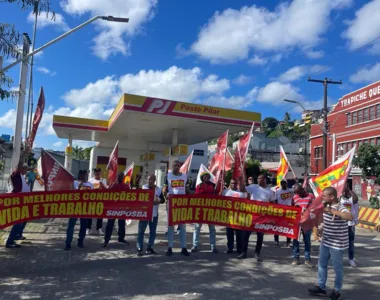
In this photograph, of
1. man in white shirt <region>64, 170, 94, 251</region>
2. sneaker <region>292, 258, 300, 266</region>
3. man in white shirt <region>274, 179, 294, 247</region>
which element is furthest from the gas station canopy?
sneaker <region>292, 258, 300, 266</region>

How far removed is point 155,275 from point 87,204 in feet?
8.36

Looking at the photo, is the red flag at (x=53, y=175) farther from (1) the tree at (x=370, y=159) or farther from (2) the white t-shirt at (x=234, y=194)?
(1) the tree at (x=370, y=159)

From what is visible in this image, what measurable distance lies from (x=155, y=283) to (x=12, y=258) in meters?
3.27

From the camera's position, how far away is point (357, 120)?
138 ft

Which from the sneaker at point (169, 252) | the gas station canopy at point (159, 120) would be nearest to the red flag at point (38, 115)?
the gas station canopy at point (159, 120)

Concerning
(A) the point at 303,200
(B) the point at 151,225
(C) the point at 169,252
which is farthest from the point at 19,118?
(A) the point at 303,200

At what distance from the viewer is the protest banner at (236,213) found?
313 inches

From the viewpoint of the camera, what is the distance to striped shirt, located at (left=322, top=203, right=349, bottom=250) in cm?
543

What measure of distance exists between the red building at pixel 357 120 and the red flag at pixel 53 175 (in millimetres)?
31332

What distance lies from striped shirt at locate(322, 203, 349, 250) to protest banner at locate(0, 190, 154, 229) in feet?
12.8

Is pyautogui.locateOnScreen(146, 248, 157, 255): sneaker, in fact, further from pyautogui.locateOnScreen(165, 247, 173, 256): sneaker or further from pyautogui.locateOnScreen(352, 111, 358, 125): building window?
pyautogui.locateOnScreen(352, 111, 358, 125): building window

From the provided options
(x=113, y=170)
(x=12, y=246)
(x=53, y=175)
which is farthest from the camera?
(x=113, y=170)

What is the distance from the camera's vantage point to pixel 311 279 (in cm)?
655

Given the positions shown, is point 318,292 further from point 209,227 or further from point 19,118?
point 19,118
